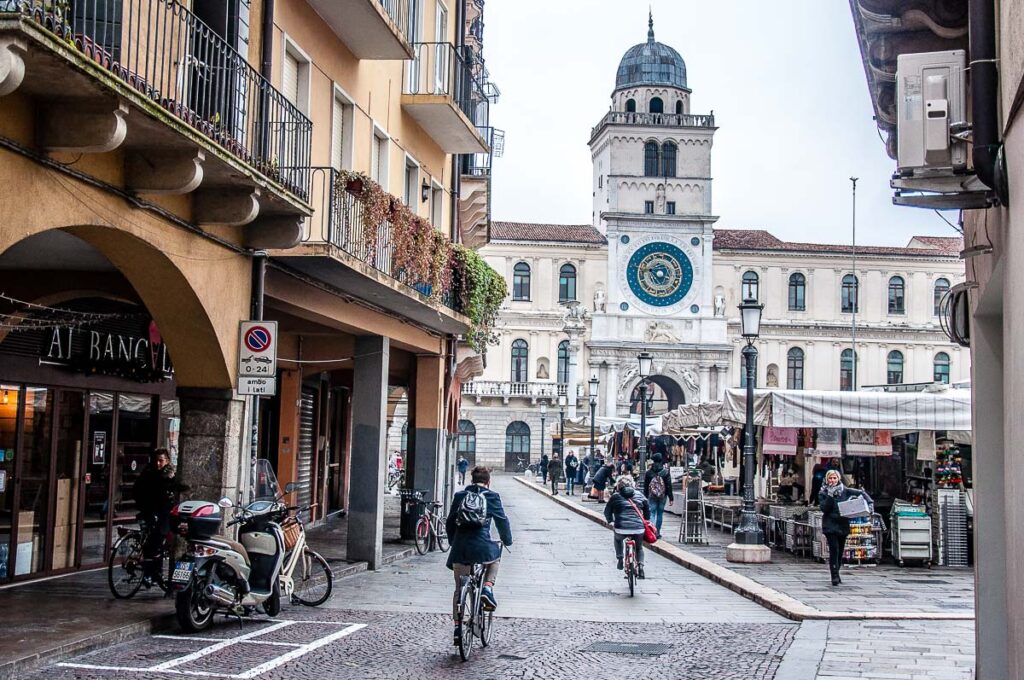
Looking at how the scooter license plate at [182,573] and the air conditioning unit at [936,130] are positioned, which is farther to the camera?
the scooter license plate at [182,573]

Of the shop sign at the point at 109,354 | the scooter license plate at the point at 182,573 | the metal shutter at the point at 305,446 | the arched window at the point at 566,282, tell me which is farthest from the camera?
the arched window at the point at 566,282

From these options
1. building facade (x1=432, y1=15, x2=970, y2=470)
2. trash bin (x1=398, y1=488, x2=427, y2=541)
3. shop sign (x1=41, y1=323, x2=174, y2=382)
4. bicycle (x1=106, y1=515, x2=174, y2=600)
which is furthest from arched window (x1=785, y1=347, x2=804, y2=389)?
bicycle (x1=106, y1=515, x2=174, y2=600)

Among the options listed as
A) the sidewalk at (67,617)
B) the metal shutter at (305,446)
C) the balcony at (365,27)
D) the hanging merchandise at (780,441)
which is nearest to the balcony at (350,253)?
the balcony at (365,27)

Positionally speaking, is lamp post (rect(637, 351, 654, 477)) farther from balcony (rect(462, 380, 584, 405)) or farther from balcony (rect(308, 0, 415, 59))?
balcony (rect(462, 380, 584, 405))

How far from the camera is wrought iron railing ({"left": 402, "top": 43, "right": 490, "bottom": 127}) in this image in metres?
20.9

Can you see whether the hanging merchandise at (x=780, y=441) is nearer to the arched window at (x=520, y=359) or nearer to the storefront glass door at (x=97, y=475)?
the storefront glass door at (x=97, y=475)

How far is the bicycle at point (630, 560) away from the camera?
1644cm

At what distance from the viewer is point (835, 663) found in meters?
11.1

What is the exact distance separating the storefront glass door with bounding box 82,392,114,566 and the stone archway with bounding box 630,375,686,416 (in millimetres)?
60863

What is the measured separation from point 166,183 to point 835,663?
7.20 metres

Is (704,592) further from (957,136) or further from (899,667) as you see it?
(957,136)

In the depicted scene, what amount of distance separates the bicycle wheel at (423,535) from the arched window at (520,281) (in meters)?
59.0

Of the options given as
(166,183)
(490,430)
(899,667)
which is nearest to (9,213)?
(166,183)

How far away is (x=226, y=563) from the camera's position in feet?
39.3
